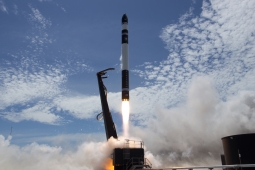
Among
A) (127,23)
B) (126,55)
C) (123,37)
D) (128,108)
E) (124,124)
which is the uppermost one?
(127,23)

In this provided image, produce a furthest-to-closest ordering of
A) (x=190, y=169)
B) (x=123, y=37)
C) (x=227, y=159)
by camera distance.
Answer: (x=123, y=37)
(x=227, y=159)
(x=190, y=169)

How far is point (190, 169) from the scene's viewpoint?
16.4m

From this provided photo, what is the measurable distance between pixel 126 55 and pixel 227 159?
1126 inches

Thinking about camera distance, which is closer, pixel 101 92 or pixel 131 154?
pixel 131 154

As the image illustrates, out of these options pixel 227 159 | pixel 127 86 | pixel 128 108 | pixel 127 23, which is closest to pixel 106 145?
pixel 128 108

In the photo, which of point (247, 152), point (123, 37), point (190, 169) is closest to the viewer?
point (190, 169)

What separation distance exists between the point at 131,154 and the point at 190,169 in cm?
2737

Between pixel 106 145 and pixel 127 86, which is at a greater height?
pixel 127 86

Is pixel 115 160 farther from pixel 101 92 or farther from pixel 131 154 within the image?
pixel 101 92

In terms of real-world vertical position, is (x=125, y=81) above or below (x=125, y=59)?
below

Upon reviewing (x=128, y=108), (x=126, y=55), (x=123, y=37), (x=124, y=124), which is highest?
(x=123, y=37)

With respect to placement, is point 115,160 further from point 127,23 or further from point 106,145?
point 127,23

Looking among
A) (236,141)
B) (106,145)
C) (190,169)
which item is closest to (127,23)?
(106,145)

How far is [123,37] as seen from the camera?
53.2 metres
